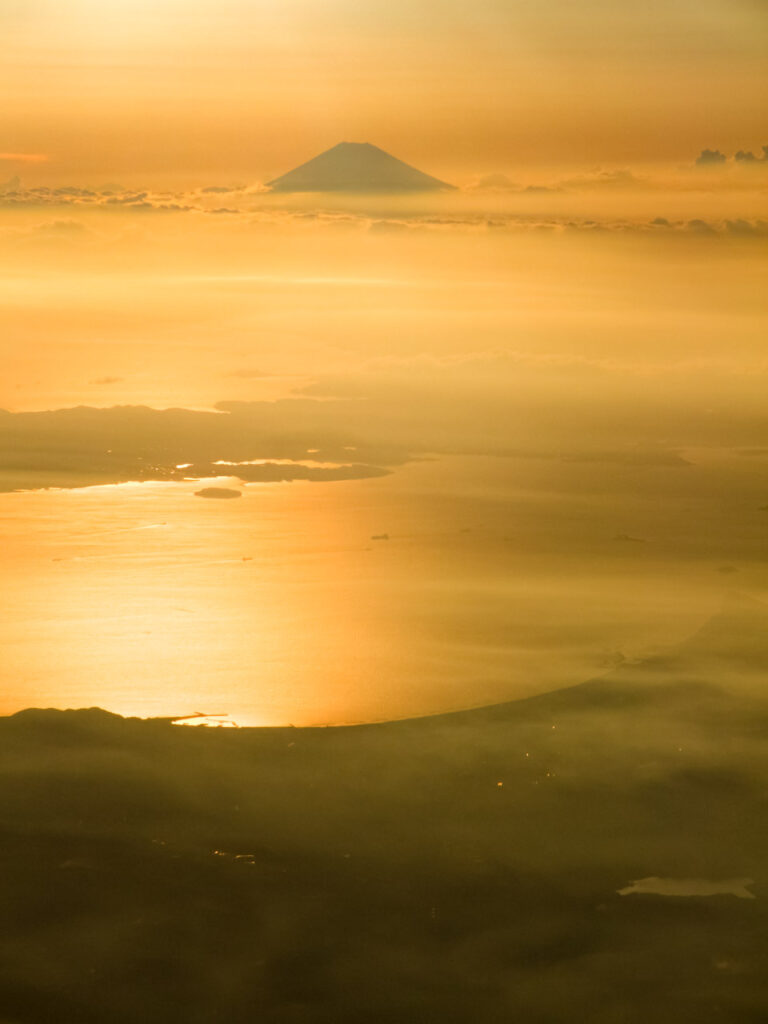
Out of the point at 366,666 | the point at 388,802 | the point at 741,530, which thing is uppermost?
the point at 388,802

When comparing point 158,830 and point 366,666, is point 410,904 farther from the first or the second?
point 366,666

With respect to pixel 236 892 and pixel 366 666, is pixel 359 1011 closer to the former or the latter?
pixel 236 892

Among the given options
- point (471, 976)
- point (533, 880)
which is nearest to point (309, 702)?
point (533, 880)

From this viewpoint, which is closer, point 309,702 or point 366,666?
point 309,702

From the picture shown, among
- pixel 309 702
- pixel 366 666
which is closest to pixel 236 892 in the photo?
pixel 309 702

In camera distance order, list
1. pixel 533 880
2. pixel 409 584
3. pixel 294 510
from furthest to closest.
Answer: pixel 294 510 < pixel 409 584 < pixel 533 880

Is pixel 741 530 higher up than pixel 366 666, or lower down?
lower down

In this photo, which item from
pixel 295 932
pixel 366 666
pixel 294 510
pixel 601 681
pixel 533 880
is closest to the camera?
pixel 295 932
